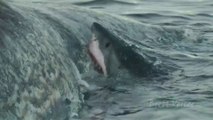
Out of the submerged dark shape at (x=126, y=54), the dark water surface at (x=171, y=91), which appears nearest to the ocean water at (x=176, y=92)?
the dark water surface at (x=171, y=91)

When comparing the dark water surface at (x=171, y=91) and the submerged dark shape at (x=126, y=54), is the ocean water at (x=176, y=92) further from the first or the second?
the submerged dark shape at (x=126, y=54)

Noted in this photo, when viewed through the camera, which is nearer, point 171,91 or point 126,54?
point 171,91

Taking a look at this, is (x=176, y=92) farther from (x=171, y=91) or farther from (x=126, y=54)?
(x=126, y=54)

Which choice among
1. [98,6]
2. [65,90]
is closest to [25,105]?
[65,90]

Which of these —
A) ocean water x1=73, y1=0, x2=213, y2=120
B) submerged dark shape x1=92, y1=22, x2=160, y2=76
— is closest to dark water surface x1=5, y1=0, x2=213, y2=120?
ocean water x1=73, y1=0, x2=213, y2=120

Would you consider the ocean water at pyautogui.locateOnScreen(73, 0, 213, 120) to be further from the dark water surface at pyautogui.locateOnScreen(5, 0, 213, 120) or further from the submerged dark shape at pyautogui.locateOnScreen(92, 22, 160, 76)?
the submerged dark shape at pyautogui.locateOnScreen(92, 22, 160, 76)

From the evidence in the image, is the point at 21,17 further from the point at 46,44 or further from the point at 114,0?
the point at 114,0

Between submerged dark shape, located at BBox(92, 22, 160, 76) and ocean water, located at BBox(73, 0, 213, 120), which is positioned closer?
ocean water, located at BBox(73, 0, 213, 120)

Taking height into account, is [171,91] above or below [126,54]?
below

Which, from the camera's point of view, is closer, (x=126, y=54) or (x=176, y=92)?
(x=176, y=92)

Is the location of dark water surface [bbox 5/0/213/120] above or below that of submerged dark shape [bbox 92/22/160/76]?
below

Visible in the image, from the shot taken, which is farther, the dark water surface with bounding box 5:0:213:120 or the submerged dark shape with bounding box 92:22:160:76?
the submerged dark shape with bounding box 92:22:160:76

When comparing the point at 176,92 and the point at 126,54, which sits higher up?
the point at 126,54

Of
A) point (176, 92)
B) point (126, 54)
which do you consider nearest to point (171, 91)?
point (176, 92)
